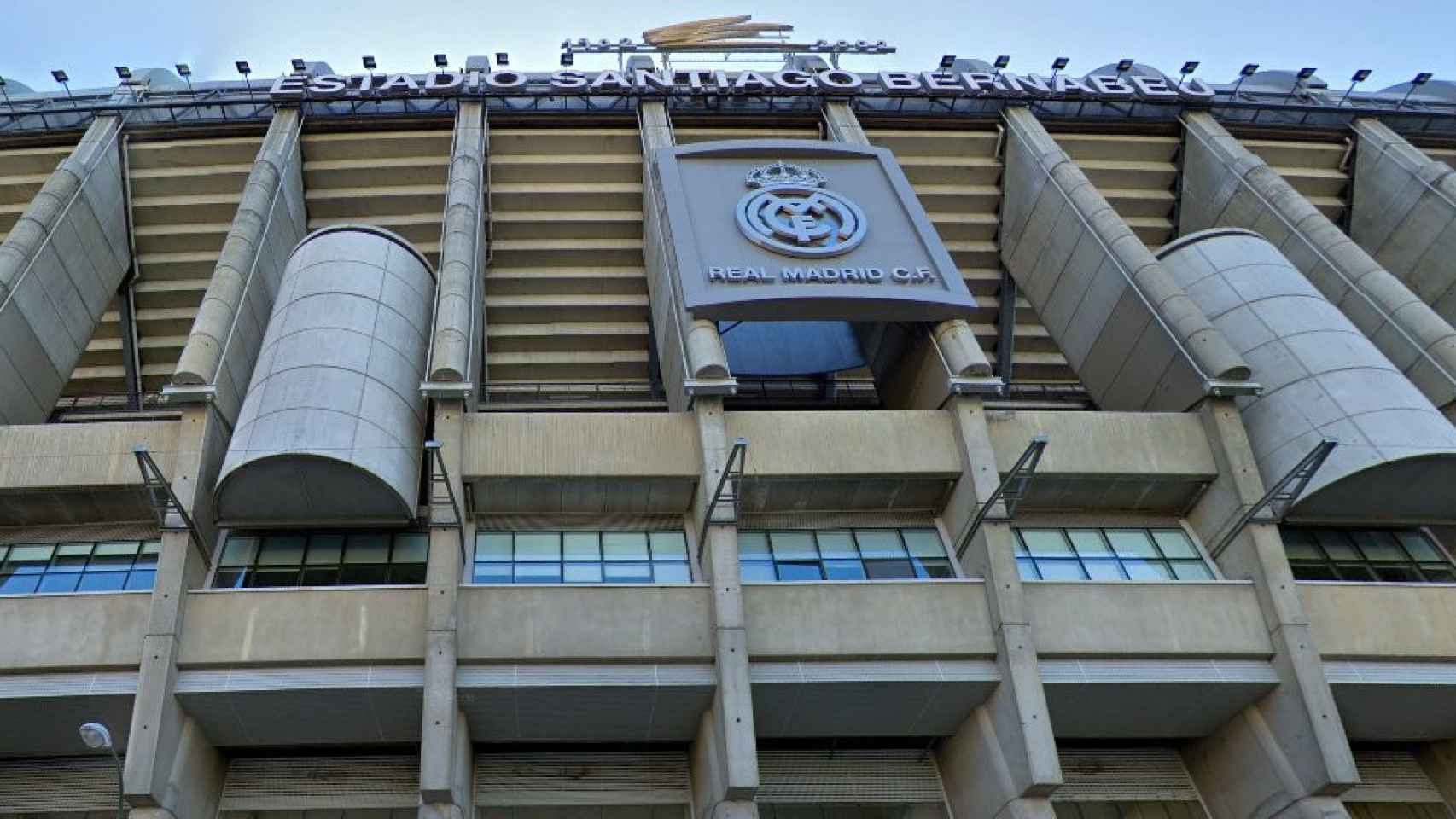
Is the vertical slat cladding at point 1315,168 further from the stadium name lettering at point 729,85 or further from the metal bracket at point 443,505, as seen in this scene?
the metal bracket at point 443,505

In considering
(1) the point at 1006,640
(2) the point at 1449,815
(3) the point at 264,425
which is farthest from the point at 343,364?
(2) the point at 1449,815

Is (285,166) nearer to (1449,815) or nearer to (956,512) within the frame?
(956,512)

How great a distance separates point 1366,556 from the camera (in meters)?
29.6

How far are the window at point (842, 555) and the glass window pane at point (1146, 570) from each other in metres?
4.74

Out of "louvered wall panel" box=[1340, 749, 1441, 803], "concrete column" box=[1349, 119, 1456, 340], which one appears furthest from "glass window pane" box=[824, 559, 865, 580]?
"concrete column" box=[1349, 119, 1456, 340]

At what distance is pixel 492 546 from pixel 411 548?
206 cm

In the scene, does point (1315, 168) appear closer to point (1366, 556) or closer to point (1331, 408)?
point (1331, 408)

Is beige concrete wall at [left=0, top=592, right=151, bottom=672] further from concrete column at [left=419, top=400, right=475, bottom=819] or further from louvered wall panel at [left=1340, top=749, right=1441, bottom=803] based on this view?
louvered wall panel at [left=1340, top=749, right=1441, bottom=803]

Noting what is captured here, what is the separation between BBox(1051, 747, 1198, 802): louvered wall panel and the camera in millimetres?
27922

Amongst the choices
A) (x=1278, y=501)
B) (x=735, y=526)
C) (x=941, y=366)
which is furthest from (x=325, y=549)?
(x=1278, y=501)

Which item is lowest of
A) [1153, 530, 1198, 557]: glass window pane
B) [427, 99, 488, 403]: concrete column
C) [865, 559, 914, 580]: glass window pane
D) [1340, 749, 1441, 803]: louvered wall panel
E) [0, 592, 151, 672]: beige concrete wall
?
[1340, 749, 1441, 803]: louvered wall panel

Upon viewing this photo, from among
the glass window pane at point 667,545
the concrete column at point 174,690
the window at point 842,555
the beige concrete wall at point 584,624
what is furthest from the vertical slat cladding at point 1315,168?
the concrete column at point 174,690

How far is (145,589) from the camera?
85.4 ft

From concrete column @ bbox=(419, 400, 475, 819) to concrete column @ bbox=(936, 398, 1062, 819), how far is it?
1164cm
